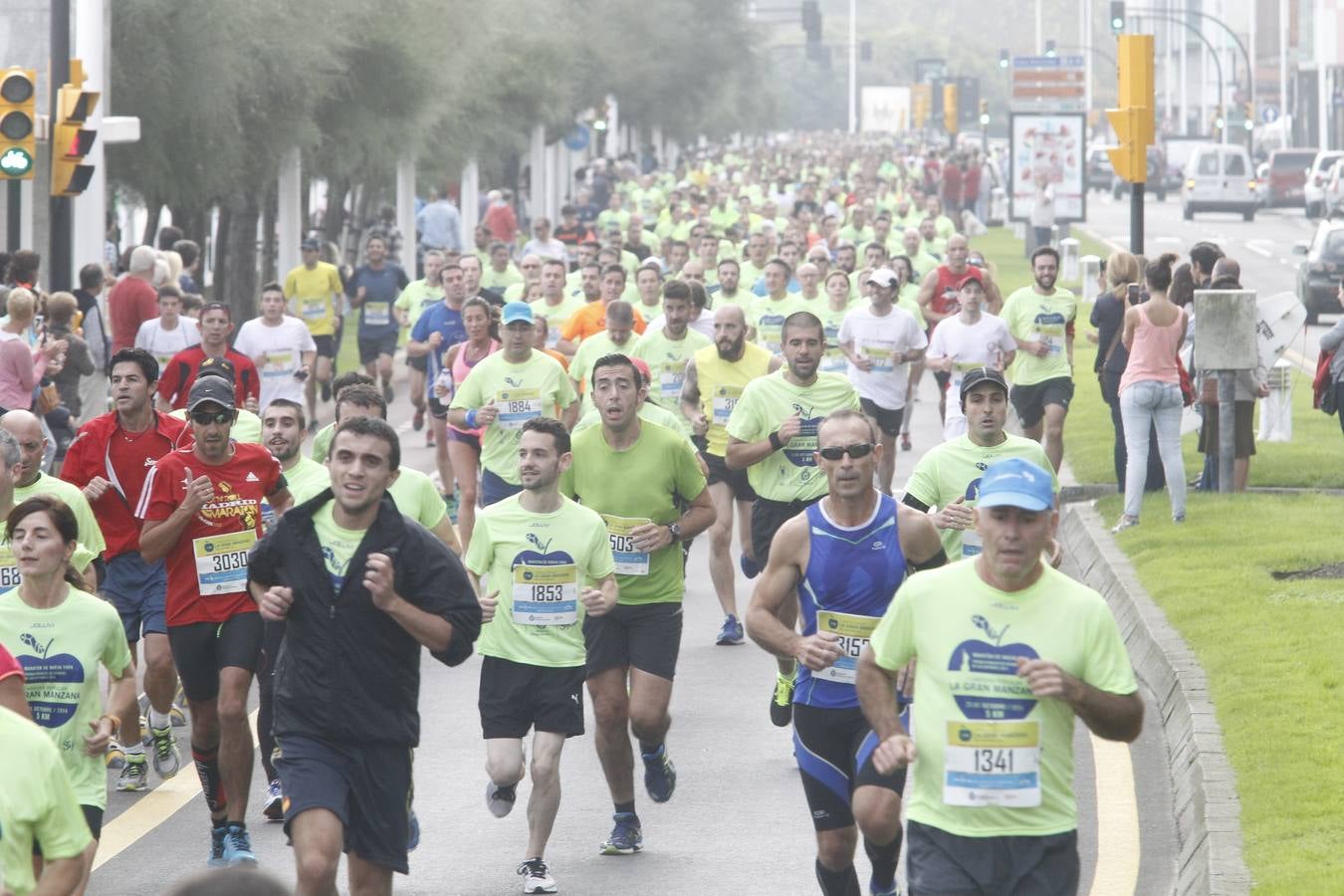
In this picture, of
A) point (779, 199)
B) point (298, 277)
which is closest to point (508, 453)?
point (298, 277)

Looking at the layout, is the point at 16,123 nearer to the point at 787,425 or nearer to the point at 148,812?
the point at 787,425

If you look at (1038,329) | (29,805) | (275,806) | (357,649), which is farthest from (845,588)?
(1038,329)

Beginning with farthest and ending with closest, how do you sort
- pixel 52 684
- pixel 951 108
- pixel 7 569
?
pixel 951 108 → pixel 7 569 → pixel 52 684

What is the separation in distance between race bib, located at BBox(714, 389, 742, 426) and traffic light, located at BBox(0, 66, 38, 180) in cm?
720

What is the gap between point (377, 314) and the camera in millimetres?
22594

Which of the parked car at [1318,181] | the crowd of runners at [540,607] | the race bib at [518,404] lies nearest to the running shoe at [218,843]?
the crowd of runners at [540,607]

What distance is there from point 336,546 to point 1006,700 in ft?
6.80

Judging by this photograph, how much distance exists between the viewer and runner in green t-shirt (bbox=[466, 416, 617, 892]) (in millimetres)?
8250

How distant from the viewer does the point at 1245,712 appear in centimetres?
977

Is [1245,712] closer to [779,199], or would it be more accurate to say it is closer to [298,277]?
[298,277]

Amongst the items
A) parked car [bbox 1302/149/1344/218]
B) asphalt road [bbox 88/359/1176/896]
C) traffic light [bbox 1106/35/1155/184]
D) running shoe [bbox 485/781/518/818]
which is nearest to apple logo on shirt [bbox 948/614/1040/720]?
asphalt road [bbox 88/359/1176/896]

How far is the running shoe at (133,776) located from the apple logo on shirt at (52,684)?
10.3 feet

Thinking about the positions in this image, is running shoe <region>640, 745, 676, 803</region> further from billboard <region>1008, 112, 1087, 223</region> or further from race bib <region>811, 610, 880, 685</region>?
billboard <region>1008, 112, 1087, 223</region>

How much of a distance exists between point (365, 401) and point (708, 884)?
2370 millimetres
